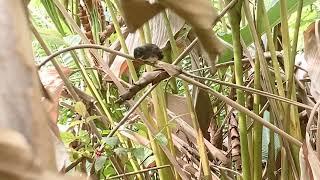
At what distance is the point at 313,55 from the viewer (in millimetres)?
613

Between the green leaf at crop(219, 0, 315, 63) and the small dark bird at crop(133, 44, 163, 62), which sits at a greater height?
the small dark bird at crop(133, 44, 163, 62)

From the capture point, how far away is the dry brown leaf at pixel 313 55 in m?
0.59

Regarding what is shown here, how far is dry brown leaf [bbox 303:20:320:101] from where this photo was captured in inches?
23.3

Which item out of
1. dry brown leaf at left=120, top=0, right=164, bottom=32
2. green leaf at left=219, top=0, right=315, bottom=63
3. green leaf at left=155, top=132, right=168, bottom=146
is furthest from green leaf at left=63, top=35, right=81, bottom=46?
dry brown leaf at left=120, top=0, right=164, bottom=32

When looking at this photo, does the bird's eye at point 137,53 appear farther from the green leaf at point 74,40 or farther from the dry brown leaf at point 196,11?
the green leaf at point 74,40

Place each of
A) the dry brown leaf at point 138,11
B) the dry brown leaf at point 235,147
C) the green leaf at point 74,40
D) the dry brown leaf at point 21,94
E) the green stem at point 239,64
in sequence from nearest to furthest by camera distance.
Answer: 1. the dry brown leaf at point 21,94
2. the dry brown leaf at point 138,11
3. the green stem at point 239,64
4. the dry brown leaf at point 235,147
5. the green leaf at point 74,40

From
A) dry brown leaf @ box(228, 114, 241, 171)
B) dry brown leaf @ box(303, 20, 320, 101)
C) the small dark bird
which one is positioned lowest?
dry brown leaf @ box(228, 114, 241, 171)

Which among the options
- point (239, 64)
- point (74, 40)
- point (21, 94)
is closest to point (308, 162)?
point (239, 64)

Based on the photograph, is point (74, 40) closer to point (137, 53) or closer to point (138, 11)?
point (137, 53)

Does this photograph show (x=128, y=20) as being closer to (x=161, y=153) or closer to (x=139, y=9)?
(x=139, y=9)

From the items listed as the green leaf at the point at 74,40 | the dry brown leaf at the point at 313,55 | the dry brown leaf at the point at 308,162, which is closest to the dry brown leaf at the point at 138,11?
the dry brown leaf at the point at 308,162

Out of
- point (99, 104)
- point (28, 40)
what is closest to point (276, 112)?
point (99, 104)

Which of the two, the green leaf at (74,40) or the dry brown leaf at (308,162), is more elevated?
the green leaf at (74,40)

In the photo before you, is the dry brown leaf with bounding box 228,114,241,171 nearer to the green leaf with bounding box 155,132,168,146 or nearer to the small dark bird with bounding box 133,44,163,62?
the green leaf with bounding box 155,132,168,146
